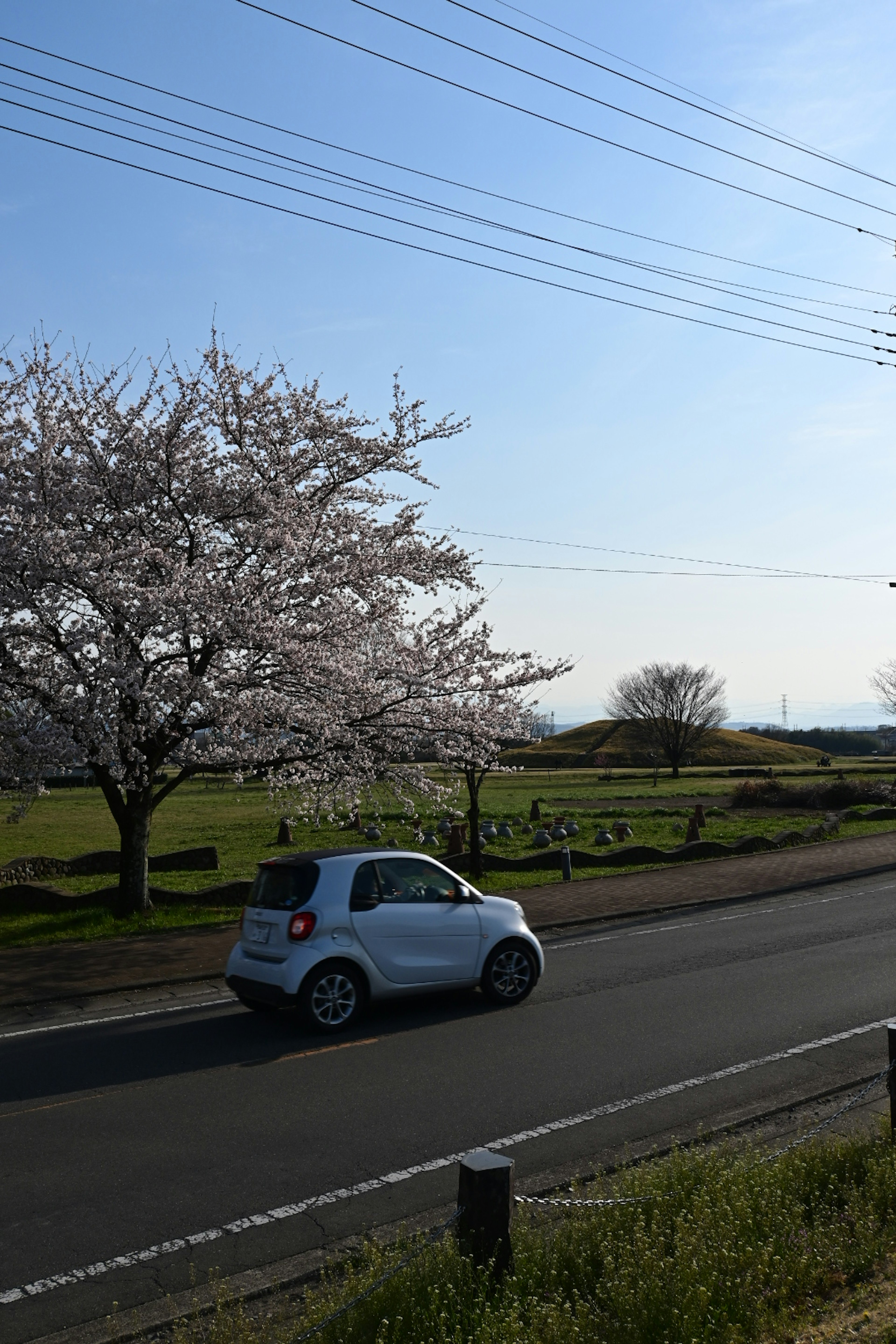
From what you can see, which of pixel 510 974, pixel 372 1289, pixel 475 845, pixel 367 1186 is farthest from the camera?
pixel 475 845

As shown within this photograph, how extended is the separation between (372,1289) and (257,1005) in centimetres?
605

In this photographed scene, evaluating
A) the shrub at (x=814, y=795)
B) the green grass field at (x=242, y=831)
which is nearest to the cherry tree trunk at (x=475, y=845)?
the green grass field at (x=242, y=831)

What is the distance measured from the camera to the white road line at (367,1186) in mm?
4805

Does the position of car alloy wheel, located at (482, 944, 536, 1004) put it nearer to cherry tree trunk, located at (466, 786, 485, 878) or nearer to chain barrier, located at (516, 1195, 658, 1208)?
chain barrier, located at (516, 1195, 658, 1208)

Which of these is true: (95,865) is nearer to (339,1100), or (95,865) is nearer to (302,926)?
(302,926)

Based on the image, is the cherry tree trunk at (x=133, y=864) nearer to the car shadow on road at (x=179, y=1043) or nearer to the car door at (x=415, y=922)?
the car shadow on road at (x=179, y=1043)

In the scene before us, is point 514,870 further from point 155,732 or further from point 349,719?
point 155,732

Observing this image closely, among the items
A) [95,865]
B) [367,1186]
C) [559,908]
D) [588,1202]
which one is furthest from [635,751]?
[588,1202]

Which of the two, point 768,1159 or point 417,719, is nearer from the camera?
point 768,1159

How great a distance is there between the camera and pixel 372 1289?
13.0ft

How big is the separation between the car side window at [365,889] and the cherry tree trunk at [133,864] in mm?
7208

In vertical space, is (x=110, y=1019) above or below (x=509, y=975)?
below

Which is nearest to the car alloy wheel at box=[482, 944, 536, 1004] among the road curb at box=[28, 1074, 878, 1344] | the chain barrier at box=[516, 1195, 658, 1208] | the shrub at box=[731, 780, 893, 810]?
the road curb at box=[28, 1074, 878, 1344]

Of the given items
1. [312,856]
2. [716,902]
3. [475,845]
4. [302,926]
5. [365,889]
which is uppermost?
[312,856]
